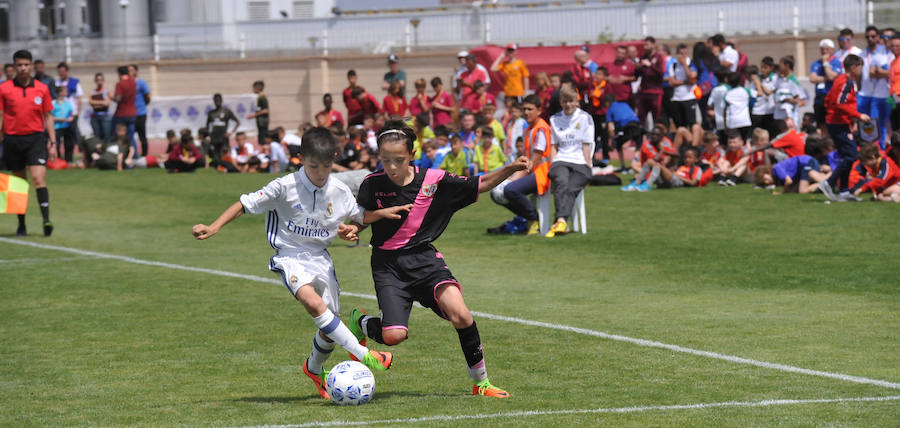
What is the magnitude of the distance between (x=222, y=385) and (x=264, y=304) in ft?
11.4

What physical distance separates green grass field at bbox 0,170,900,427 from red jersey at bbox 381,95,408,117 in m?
8.72

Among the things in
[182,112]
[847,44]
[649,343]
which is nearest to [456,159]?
[847,44]

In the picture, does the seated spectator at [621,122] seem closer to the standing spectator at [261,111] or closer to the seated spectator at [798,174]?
the seated spectator at [798,174]

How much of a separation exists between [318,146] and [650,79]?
1774cm

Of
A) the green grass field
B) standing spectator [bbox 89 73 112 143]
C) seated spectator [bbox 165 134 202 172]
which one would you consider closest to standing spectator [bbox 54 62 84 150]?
standing spectator [bbox 89 73 112 143]

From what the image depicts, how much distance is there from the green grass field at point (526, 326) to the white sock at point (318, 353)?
0.17m

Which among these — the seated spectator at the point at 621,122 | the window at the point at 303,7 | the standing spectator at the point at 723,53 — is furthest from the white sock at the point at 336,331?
the window at the point at 303,7

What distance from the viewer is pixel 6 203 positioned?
52.6 feet

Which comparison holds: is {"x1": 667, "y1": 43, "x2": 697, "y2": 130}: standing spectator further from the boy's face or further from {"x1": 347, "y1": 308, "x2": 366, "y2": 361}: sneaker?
the boy's face

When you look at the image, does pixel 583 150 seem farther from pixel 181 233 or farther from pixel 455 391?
pixel 455 391

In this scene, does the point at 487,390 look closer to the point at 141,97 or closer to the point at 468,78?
the point at 468,78

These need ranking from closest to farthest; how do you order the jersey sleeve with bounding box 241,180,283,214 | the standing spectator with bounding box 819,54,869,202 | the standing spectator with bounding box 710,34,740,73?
the jersey sleeve with bounding box 241,180,283,214
the standing spectator with bounding box 819,54,869,202
the standing spectator with bounding box 710,34,740,73

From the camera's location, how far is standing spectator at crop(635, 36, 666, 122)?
936 inches

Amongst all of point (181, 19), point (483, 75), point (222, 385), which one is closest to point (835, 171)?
point (483, 75)
